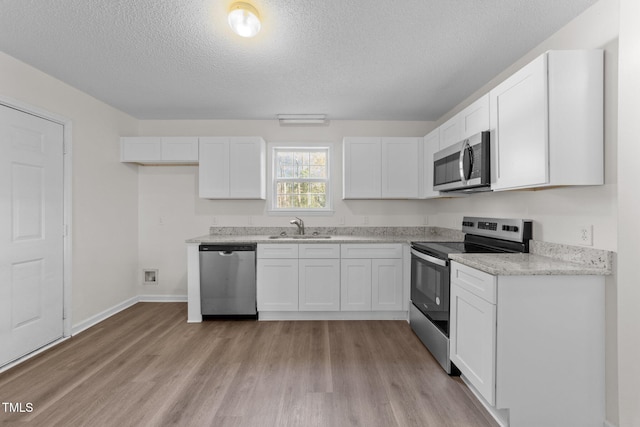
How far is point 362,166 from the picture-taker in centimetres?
394

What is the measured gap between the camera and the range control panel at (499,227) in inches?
92.1

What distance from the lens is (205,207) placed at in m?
4.26

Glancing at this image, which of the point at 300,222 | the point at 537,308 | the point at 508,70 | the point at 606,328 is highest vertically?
the point at 508,70

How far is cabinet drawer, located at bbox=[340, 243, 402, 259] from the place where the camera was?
3555mm

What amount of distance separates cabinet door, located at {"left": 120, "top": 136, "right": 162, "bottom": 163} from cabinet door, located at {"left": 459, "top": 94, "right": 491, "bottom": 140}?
3.50 meters

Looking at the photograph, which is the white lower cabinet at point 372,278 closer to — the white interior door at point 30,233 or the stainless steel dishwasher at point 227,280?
the stainless steel dishwasher at point 227,280

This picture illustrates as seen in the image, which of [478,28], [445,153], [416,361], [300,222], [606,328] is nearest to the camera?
[606,328]

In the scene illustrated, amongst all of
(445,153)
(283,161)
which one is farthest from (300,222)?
(445,153)

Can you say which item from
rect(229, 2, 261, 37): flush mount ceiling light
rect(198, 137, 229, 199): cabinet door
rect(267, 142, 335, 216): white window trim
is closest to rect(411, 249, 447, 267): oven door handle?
rect(267, 142, 335, 216): white window trim

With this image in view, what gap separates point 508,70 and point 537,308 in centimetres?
203

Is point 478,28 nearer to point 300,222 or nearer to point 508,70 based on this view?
point 508,70

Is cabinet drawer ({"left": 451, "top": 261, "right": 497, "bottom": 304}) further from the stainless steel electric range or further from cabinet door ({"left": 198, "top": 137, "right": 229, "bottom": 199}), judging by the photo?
cabinet door ({"left": 198, "top": 137, "right": 229, "bottom": 199})

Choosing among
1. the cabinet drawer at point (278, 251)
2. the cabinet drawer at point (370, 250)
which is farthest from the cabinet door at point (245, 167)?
the cabinet drawer at point (370, 250)

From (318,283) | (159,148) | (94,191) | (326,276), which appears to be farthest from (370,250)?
(94,191)
